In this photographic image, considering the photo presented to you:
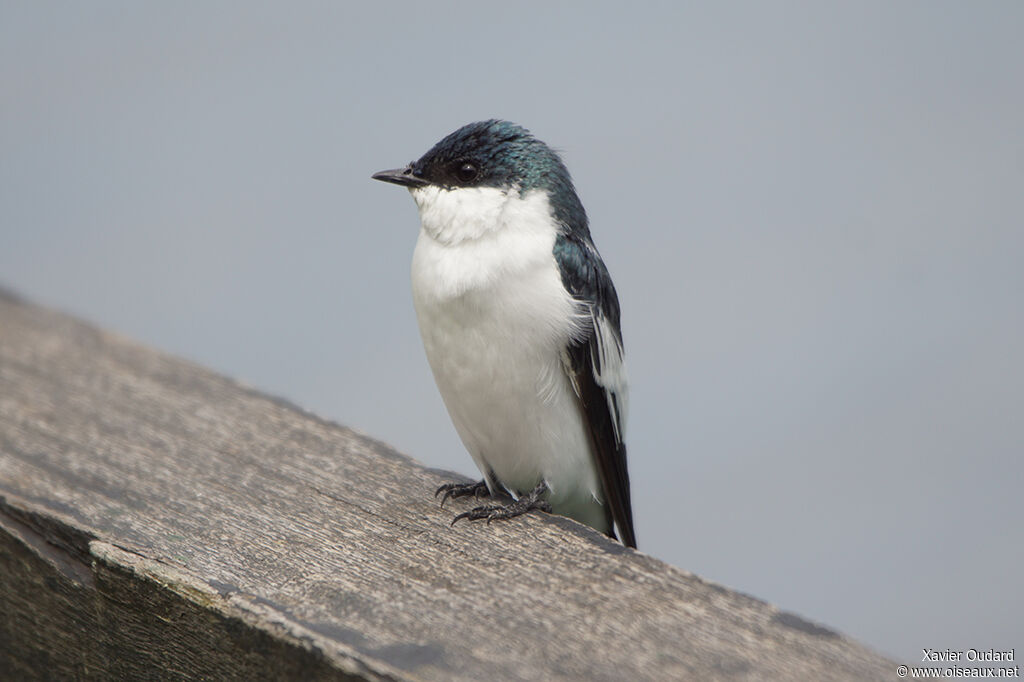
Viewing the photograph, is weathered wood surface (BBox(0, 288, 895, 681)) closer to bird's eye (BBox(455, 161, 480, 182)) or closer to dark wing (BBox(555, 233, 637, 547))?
dark wing (BBox(555, 233, 637, 547))

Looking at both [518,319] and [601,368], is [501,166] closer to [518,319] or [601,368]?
[518,319]

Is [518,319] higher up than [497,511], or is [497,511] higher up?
[518,319]

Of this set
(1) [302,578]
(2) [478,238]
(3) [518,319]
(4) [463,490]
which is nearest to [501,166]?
(2) [478,238]

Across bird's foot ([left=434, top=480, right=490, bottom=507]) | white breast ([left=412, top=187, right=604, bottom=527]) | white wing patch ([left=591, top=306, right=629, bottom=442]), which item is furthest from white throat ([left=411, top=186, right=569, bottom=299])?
bird's foot ([left=434, top=480, right=490, bottom=507])

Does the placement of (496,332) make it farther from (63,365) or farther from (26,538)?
(63,365)

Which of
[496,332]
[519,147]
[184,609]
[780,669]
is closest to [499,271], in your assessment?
[496,332]

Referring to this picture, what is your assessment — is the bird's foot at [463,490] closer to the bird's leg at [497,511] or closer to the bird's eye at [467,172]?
the bird's leg at [497,511]

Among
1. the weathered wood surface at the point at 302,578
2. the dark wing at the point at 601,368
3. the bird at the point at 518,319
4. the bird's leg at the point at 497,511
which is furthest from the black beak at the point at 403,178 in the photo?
the bird's leg at the point at 497,511
